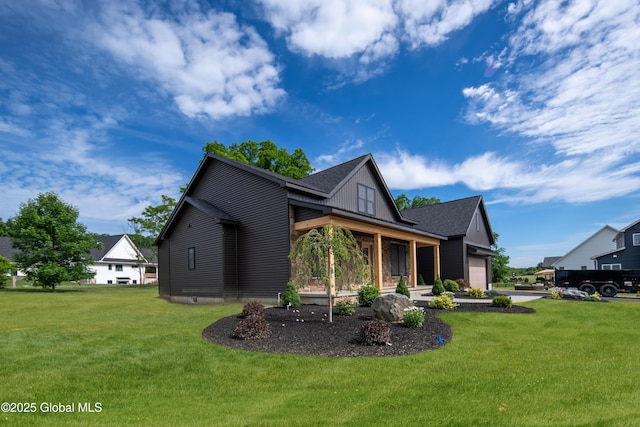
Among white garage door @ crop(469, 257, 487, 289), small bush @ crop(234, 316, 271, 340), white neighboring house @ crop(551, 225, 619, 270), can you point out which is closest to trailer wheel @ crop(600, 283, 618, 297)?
white garage door @ crop(469, 257, 487, 289)

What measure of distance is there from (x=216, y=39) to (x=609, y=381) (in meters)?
14.0

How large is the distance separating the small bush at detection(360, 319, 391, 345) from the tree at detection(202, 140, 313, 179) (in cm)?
2803

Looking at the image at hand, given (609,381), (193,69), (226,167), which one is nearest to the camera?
(609,381)

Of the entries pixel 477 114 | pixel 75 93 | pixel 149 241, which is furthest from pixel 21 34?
pixel 149 241

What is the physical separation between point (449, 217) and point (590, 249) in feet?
101

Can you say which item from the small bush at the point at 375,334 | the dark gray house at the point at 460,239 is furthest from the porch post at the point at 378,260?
the dark gray house at the point at 460,239

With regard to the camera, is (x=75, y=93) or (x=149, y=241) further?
(x=149, y=241)

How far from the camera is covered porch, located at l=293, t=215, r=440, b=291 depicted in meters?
15.7

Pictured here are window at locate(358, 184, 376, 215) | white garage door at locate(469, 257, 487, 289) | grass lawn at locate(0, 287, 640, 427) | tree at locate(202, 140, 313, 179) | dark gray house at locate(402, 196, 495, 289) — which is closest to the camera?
grass lawn at locate(0, 287, 640, 427)

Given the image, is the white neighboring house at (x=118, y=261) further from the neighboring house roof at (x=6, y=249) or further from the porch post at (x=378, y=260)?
the porch post at (x=378, y=260)

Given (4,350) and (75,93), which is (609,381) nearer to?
(4,350)

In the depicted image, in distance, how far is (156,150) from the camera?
22984 mm

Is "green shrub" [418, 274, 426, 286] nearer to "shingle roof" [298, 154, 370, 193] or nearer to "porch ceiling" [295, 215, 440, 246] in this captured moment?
"porch ceiling" [295, 215, 440, 246]

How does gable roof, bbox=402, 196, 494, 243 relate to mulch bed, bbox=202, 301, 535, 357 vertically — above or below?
above
